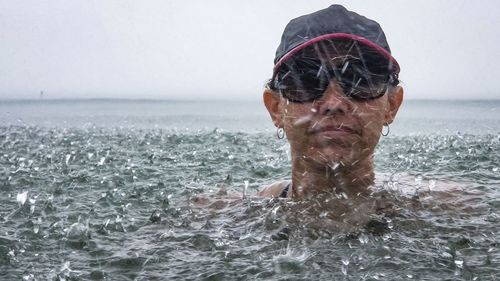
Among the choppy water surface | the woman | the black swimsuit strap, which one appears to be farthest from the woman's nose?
the black swimsuit strap

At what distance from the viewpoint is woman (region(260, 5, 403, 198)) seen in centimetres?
534

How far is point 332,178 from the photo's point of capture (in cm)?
586

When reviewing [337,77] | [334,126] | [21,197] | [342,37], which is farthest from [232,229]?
[21,197]

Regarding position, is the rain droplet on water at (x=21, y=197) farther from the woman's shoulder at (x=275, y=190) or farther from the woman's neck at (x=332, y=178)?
the woman's neck at (x=332, y=178)

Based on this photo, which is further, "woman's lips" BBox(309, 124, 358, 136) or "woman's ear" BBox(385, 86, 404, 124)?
"woman's ear" BBox(385, 86, 404, 124)

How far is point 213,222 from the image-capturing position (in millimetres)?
5672

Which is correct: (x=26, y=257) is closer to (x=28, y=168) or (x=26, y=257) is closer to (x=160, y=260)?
(x=160, y=260)

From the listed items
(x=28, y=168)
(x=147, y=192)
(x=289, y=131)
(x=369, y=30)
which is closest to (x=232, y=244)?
(x=289, y=131)

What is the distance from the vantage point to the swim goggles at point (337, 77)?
5.34 meters

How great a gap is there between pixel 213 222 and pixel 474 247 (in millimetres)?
2393

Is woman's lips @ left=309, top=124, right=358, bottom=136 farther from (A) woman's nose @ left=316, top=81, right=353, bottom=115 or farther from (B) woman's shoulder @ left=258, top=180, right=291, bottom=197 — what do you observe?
(B) woman's shoulder @ left=258, top=180, right=291, bottom=197

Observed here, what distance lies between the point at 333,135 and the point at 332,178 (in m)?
0.71

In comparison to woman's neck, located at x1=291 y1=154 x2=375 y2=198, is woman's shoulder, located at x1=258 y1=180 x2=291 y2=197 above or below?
below

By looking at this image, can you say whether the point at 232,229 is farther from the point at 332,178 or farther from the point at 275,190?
the point at 275,190
